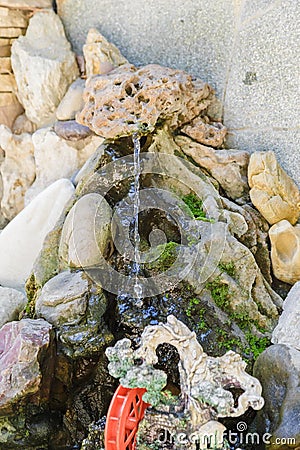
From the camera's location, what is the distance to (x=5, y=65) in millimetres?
4871

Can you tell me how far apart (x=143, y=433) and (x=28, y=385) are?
789mm

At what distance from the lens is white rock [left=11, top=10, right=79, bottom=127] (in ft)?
15.4

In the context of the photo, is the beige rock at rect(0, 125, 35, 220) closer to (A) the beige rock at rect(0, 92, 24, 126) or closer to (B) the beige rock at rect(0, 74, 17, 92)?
(A) the beige rock at rect(0, 92, 24, 126)

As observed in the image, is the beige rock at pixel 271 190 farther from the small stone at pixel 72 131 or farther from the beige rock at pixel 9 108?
the beige rock at pixel 9 108

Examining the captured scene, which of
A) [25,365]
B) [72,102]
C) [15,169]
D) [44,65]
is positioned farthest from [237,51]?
[25,365]

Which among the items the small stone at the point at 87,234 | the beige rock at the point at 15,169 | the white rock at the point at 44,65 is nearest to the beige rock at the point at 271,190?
the small stone at the point at 87,234

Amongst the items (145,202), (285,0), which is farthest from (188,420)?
(285,0)

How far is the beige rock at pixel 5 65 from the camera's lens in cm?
485

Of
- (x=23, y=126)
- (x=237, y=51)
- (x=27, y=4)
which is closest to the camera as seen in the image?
(x=237, y=51)

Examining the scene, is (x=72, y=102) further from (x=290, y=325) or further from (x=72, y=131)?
(x=290, y=325)

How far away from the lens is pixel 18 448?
318 centimetres

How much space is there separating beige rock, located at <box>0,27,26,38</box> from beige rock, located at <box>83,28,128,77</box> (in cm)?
69

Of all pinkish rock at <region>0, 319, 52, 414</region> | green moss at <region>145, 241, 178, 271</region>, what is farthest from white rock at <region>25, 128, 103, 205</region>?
pinkish rock at <region>0, 319, 52, 414</region>

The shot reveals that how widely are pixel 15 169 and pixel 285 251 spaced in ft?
7.93
